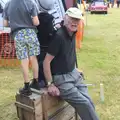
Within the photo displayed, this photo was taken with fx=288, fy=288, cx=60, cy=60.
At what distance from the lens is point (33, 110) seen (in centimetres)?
316

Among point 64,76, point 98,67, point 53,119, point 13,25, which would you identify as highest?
point 13,25

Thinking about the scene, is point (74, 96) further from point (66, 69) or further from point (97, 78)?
point (97, 78)

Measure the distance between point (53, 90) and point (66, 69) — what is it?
0.28 m

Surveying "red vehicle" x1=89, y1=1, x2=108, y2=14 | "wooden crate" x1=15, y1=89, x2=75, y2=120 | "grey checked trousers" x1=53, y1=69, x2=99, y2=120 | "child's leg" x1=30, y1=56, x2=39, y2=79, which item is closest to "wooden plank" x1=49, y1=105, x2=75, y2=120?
"wooden crate" x1=15, y1=89, x2=75, y2=120

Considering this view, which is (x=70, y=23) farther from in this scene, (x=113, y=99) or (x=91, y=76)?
(x=91, y=76)

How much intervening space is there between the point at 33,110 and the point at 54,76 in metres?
0.45

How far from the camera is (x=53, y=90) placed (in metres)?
3.24

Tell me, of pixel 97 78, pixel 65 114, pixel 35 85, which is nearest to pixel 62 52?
pixel 35 85

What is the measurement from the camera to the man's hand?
3244 millimetres

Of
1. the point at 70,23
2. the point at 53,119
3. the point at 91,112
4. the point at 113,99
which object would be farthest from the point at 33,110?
the point at 113,99

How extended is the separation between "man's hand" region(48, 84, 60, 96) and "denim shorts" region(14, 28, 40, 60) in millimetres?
681

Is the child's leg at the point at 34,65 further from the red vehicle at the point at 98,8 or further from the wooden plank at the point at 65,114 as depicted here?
the red vehicle at the point at 98,8

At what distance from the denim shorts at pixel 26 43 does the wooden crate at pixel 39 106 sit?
28.8 inches

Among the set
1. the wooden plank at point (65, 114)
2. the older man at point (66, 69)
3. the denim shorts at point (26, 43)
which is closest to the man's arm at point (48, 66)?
the older man at point (66, 69)
